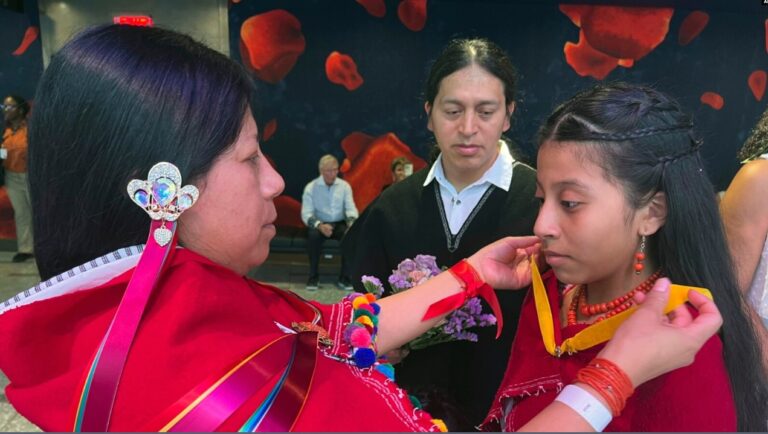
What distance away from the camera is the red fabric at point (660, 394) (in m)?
0.95

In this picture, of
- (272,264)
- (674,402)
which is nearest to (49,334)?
(674,402)

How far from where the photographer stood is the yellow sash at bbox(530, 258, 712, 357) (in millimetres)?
955

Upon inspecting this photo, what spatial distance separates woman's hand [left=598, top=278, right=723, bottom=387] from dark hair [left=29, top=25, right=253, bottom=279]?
768 millimetres

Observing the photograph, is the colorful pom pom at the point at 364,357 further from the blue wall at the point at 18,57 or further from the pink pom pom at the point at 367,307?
the blue wall at the point at 18,57

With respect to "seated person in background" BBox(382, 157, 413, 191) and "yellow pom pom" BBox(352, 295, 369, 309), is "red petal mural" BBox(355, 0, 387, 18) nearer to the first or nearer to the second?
"seated person in background" BBox(382, 157, 413, 191)

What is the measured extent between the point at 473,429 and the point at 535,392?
0.36 meters

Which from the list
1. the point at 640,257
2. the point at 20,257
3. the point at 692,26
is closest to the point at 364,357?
the point at 640,257

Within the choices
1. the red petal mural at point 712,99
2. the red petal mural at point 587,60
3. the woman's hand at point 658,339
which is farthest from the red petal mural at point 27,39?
the red petal mural at point 712,99

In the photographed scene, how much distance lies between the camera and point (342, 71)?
6.29m

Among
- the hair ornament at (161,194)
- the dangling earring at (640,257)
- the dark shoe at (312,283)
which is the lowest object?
the dark shoe at (312,283)

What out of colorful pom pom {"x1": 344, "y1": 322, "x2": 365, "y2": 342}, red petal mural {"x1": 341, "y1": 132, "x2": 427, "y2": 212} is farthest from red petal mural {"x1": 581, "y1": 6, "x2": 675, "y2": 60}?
colorful pom pom {"x1": 344, "y1": 322, "x2": 365, "y2": 342}

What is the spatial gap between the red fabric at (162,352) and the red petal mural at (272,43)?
223 inches

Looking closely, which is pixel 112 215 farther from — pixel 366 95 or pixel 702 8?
pixel 702 8

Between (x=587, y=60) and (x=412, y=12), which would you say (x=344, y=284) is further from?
(x=587, y=60)
